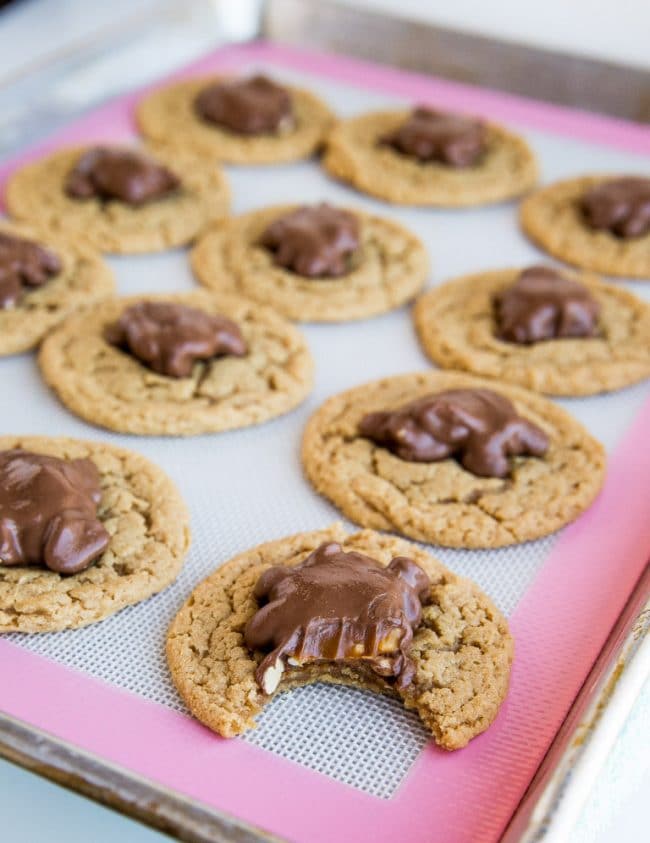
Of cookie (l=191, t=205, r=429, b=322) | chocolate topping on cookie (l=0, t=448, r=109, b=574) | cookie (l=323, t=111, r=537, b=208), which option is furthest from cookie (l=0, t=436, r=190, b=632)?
cookie (l=323, t=111, r=537, b=208)

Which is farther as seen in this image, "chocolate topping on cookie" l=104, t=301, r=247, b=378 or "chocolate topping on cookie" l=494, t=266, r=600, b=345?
"chocolate topping on cookie" l=494, t=266, r=600, b=345

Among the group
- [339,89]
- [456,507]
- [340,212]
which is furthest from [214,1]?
[456,507]

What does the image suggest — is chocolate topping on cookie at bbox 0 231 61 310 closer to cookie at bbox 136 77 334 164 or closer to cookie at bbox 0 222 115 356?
cookie at bbox 0 222 115 356

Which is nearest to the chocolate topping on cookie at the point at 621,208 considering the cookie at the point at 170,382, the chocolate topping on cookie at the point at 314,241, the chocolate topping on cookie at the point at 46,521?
the chocolate topping on cookie at the point at 314,241

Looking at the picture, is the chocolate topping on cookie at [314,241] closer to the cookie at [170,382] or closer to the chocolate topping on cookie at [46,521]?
the cookie at [170,382]

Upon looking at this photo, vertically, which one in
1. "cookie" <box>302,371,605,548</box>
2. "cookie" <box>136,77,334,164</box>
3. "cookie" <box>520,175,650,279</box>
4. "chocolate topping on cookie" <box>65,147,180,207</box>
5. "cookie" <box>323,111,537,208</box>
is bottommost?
"cookie" <box>302,371,605,548</box>

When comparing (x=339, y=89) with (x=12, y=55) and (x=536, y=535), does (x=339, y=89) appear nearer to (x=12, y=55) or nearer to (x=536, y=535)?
(x=12, y=55)
